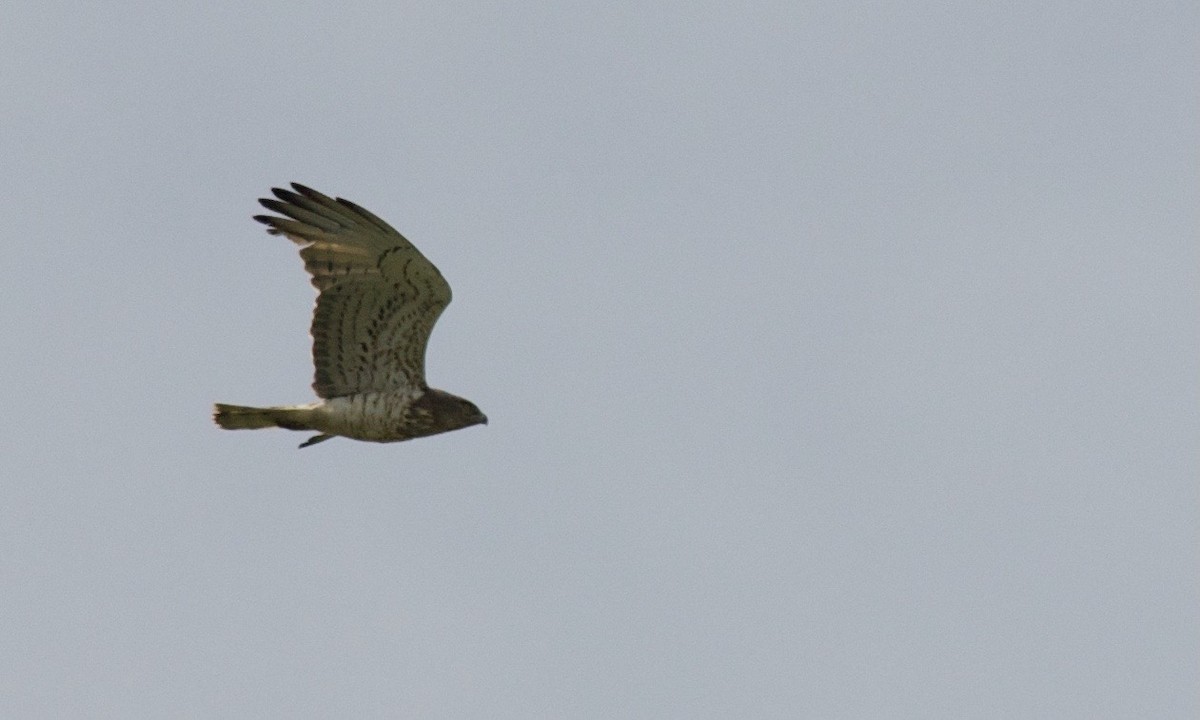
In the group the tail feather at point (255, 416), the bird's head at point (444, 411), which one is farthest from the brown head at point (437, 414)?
the tail feather at point (255, 416)

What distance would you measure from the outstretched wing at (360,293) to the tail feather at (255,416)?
0.97 ft

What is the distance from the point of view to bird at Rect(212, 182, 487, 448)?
3177 centimetres

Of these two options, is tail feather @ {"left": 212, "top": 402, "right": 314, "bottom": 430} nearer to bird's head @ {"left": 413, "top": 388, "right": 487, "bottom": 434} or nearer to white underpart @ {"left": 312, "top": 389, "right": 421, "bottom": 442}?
white underpart @ {"left": 312, "top": 389, "right": 421, "bottom": 442}

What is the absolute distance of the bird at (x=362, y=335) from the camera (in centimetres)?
3177

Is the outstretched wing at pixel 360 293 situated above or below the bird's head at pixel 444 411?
above

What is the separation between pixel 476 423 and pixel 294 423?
1.46m

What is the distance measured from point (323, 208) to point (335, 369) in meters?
1.43

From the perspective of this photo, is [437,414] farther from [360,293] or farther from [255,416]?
[255,416]

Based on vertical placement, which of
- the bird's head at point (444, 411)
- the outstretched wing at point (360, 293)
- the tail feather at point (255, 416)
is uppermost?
the outstretched wing at point (360, 293)

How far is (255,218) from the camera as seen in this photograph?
31.8 m

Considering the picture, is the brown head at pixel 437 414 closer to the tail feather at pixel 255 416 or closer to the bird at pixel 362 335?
the bird at pixel 362 335

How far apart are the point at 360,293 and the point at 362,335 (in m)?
0.42

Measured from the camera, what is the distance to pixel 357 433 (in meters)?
32.3

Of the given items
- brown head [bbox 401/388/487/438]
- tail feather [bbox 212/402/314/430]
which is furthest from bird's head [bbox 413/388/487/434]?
tail feather [bbox 212/402/314/430]
